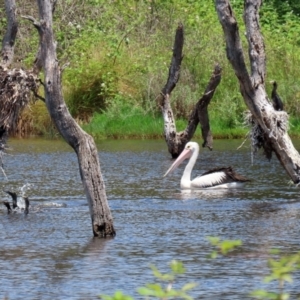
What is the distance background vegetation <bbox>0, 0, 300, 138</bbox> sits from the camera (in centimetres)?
2912

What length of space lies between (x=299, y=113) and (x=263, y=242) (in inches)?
677

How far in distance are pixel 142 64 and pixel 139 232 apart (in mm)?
18843

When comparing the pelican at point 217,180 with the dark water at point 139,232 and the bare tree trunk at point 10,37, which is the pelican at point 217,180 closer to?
the dark water at point 139,232

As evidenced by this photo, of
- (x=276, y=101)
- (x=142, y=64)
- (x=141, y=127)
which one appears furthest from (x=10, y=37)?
(x=142, y=64)

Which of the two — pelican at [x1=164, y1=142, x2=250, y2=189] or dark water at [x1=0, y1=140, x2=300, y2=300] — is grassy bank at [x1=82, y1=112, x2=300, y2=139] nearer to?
dark water at [x1=0, y1=140, x2=300, y2=300]

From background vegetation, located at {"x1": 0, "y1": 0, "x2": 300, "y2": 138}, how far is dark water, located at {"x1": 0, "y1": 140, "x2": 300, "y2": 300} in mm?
7278

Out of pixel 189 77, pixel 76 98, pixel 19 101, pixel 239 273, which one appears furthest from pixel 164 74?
pixel 239 273

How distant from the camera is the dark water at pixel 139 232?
9.84m

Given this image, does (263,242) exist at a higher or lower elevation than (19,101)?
lower

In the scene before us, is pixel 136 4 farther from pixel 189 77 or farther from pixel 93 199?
pixel 93 199

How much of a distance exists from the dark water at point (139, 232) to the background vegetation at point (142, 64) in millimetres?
7278

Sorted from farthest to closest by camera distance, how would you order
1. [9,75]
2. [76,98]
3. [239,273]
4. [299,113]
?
1. [76,98]
2. [299,113]
3. [9,75]
4. [239,273]

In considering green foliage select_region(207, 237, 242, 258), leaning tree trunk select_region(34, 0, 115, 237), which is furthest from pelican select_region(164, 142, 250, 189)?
green foliage select_region(207, 237, 242, 258)

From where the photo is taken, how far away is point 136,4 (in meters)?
35.0
